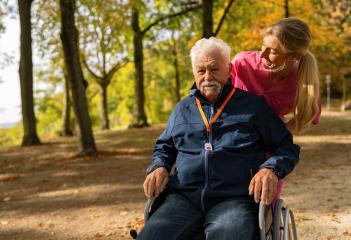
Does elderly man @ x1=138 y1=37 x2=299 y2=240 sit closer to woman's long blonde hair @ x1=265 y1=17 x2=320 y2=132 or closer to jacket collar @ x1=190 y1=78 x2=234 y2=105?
jacket collar @ x1=190 y1=78 x2=234 y2=105

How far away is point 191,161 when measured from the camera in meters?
2.71

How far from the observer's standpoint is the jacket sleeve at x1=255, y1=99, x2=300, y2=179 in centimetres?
266

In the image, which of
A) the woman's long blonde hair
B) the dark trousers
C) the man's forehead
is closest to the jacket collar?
the man's forehead

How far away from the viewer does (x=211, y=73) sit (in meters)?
2.81

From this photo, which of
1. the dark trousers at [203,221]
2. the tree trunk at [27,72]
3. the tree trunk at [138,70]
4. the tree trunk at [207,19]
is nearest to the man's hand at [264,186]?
the dark trousers at [203,221]

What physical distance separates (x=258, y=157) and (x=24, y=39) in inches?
497

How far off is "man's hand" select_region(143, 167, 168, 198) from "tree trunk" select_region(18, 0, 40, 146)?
12.2 metres

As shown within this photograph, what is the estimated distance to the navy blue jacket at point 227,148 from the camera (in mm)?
2631

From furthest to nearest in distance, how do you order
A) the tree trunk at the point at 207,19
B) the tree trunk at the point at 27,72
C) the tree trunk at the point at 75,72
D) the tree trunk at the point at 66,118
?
the tree trunk at the point at 66,118 < the tree trunk at the point at 27,72 < the tree trunk at the point at 207,19 < the tree trunk at the point at 75,72

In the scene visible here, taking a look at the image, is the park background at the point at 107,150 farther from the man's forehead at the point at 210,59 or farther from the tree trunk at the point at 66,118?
the man's forehead at the point at 210,59

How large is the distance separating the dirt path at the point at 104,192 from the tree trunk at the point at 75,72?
22.7 inches

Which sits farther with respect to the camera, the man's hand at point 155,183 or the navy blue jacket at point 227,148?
the man's hand at point 155,183

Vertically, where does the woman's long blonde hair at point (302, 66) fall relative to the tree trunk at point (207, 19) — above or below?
below

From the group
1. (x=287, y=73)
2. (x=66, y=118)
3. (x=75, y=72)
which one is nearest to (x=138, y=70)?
(x=66, y=118)
